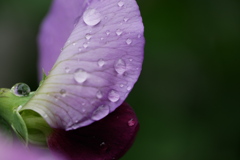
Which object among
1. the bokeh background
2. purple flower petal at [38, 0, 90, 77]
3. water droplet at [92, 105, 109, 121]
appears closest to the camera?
water droplet at [92, 105, 109, 121]

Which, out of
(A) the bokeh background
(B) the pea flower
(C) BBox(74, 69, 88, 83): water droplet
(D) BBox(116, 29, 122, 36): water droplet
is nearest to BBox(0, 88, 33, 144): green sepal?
(B) the pea flower

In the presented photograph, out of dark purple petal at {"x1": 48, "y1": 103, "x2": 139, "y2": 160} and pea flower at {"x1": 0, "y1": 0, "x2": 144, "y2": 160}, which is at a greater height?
pea flower at {"x1": 0, "y1": 0, "x2": 144, "y2": 160}

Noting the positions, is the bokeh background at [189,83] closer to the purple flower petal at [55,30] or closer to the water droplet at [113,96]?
the purple flower petal at [55,30]

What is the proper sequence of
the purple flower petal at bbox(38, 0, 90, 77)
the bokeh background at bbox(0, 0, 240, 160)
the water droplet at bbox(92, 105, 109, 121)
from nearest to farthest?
1. the water droplet at bbox(92, 105, 109, 121)
2. the purple flower petal at bbox(38, 0, 90, 77)
3. the bokeh background at bbox(0, 0, 240, 160)

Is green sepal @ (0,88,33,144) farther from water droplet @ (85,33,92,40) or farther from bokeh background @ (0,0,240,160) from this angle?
bokeh background @ (0,0,240,160)

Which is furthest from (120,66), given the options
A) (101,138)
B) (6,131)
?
(6,131)

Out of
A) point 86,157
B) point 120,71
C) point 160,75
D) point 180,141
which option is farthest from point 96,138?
point 160,75

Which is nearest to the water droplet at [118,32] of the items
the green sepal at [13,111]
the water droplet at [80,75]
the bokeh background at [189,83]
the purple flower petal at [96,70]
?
the purple flower petal at [96,70]
